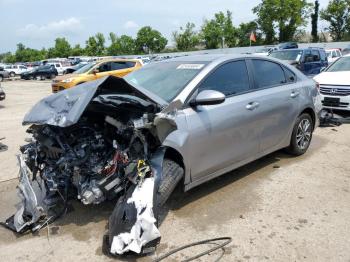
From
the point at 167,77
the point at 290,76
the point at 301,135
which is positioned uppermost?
the point at 167,77

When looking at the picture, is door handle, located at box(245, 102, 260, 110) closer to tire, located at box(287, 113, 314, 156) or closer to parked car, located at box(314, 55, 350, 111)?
tire, located at box(287, 113, 314, 156)

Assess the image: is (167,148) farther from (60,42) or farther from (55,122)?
(60,42)

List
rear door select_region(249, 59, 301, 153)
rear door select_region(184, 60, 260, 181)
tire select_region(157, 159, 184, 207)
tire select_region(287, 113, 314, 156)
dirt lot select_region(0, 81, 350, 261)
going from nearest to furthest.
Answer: dirt lot select_region(0, 81, 350, 261), tire select_region(157, 159, 184, 207), rear door select_region(184, 60, 260, 181), rear door select_region(249, 59, 301, 153), tire select_region(287, 113, 314, 156)

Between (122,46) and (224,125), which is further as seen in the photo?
(122,46)

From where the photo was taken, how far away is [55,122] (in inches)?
139

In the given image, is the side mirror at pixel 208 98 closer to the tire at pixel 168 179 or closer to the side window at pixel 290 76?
the tire at pixel 168 179

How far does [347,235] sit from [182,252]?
5.31 ft

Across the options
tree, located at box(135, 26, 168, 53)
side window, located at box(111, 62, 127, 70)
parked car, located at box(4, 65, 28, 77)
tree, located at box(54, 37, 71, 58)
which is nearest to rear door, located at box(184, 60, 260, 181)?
side window, located at box(111, 62, 127, 70)

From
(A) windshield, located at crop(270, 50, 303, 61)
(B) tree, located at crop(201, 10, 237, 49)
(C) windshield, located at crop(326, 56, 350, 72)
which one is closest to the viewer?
(C) windshield, located at crop(326, 56, 350, 72)

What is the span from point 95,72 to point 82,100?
1237 cm

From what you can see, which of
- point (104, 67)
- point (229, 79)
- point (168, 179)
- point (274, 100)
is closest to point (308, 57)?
point (104, 67)

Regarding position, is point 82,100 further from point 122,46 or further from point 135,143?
point 122,46

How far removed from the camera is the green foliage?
2936 inches

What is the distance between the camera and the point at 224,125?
4.25 m
